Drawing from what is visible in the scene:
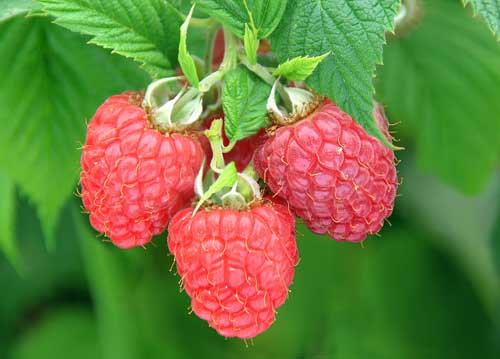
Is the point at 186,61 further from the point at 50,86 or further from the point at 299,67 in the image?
the point at 50,86

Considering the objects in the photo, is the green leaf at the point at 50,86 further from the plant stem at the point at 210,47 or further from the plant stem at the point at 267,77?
the plant stem at the point at 267,77

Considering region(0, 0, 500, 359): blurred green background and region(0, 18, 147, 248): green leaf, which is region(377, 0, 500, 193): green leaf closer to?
region(0, 0, 500, 359): blurred green background

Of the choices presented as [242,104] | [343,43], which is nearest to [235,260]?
[242,104]

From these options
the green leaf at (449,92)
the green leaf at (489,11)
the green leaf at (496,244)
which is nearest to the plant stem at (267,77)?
the green leaf at (489,11)

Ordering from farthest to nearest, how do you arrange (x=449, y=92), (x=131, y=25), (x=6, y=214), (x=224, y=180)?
1. (x=449, y=92)
2. (x=6, y=214)
3. (x=131, y=25)
4. (x=224, y=180)

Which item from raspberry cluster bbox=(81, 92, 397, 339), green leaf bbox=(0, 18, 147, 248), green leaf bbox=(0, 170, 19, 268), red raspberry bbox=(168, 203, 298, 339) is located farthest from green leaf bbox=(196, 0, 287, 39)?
green leaf bbox=(0, 170, 19, 268)

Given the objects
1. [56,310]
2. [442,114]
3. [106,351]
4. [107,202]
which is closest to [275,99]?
[107,202]

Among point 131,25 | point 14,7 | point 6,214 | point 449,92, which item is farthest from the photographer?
point 449,92
